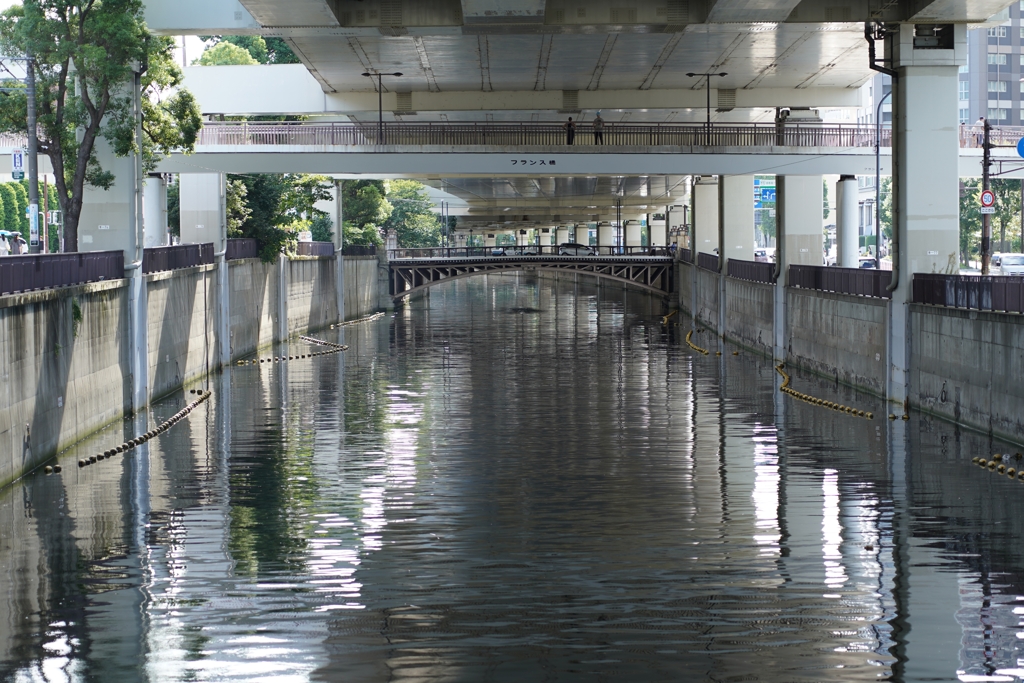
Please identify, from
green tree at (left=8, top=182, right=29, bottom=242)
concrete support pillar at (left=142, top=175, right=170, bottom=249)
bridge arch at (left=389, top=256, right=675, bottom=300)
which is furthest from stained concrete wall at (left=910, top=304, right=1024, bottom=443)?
green tree at (left=8, top=182, right=29, bottom=242)

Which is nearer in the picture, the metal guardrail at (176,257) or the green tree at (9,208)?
the metal guardrail at (176,257)

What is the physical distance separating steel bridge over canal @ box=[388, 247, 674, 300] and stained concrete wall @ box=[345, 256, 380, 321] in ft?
A: 11.3

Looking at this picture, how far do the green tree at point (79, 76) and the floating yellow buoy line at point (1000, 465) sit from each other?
2411 cm

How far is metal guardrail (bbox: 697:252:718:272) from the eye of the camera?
72688 millimetres

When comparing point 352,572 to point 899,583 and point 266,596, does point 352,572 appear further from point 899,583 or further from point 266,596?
point 899,583

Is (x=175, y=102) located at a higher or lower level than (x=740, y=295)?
higher

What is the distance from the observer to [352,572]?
1977cm

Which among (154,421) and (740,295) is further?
(740,295)

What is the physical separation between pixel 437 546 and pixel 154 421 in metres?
17.4

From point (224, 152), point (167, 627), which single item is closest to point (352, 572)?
point (167, 627)

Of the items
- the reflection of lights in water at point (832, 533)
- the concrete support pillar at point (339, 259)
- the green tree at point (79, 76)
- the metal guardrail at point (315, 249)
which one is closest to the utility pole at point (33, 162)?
the green tree at point (79, 76)

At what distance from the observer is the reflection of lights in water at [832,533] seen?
1956cm

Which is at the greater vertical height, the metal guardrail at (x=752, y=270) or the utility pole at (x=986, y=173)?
the utility pole at (x=986, y=173)

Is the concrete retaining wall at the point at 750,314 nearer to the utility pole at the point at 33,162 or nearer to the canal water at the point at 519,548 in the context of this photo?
the canal water at the point at 519,548
